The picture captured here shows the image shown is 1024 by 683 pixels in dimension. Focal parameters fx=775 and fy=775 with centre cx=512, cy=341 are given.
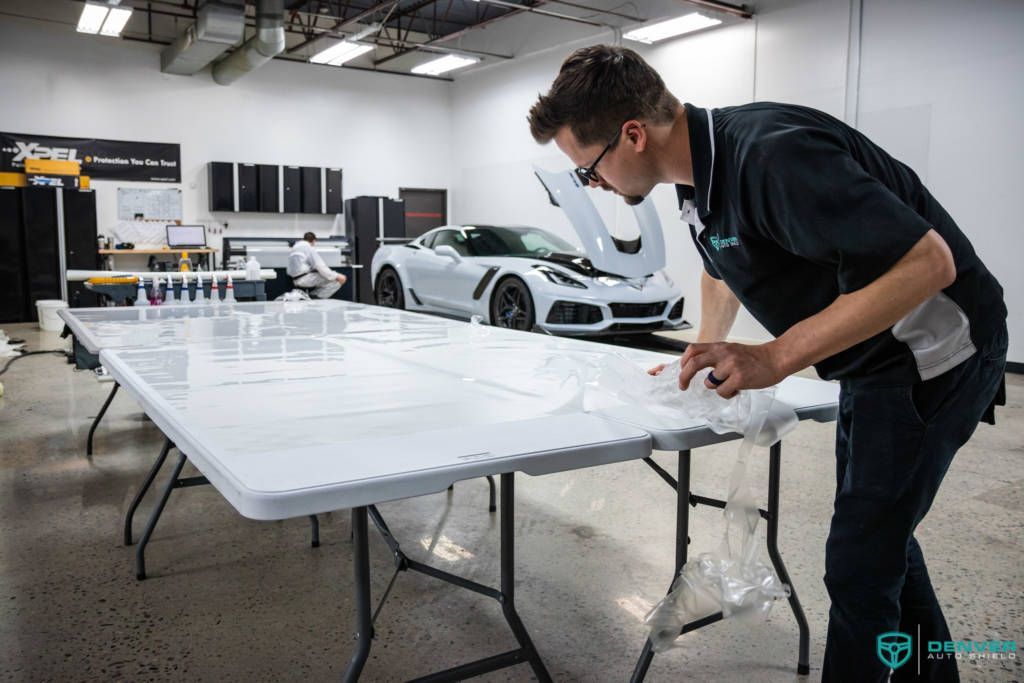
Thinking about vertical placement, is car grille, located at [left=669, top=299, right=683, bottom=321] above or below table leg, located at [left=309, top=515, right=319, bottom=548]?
above

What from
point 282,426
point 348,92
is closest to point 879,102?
point 282,426

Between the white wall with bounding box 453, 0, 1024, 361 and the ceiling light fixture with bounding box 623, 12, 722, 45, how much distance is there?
0.22 m

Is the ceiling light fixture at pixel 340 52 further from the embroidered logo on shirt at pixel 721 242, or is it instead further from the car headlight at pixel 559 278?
the embroidered logo on shirt at pixel 721 242

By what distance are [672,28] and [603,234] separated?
3297mm

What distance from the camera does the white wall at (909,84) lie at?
595 cm

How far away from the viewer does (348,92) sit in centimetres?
1185

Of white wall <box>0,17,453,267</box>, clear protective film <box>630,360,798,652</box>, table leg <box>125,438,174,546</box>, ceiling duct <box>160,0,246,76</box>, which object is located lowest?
table leg <box>125,438,174,546</box>

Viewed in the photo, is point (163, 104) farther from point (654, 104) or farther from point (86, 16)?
point (654, 104)

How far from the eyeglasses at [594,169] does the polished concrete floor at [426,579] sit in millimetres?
1076

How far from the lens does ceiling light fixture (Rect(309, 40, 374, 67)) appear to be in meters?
9.65

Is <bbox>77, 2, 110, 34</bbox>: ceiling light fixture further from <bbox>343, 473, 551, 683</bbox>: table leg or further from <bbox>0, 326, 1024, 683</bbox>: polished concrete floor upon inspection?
<bbox>343, 473, 551, 683</bbox>: table leg

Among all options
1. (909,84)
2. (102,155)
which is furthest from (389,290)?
(909,84)

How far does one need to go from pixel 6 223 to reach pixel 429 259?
5340 millimetres

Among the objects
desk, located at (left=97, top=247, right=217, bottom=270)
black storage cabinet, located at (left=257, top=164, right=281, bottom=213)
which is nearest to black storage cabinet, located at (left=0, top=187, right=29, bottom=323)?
desk, located at (left=97, top=247, right=217, bottom=270)
